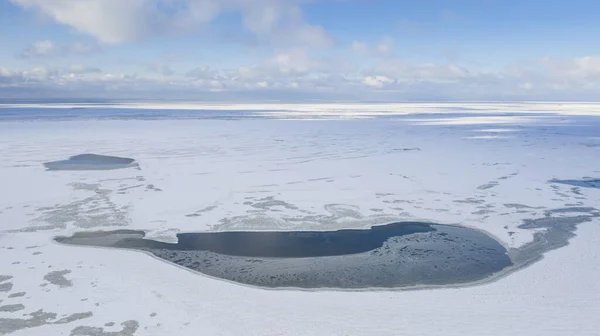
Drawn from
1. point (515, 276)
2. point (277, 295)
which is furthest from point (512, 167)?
point (277, 295)

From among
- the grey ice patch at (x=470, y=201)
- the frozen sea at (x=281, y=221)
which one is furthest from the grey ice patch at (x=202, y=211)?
the grey ice patch at (x=470, y=201)

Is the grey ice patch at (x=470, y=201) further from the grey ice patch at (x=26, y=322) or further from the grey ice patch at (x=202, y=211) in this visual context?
the grey ice patch at (x=26, y=322)

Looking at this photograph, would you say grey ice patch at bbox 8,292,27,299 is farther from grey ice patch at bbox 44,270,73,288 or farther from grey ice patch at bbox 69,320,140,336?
grey ice patch at bbox 69,320,140,336

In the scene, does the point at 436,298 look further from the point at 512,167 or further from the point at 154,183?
the point at 512,167

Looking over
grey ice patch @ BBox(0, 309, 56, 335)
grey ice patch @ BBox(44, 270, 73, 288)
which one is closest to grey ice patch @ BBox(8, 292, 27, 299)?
grey ice patch @ BBox(44, 270, 73, 288)

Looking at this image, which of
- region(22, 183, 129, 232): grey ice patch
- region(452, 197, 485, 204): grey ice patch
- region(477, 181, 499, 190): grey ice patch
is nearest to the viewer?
region(22, 183, 129, 232): grey ice patch
